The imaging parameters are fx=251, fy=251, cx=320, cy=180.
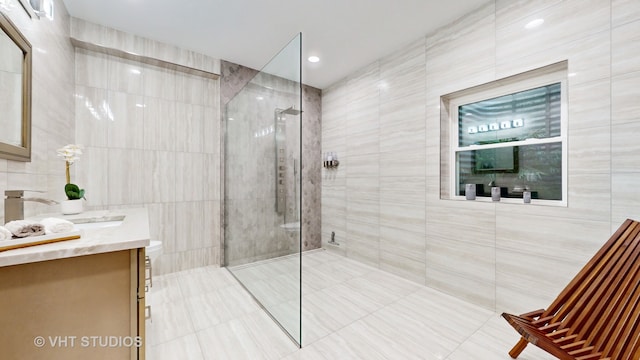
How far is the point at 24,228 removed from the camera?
0.92m

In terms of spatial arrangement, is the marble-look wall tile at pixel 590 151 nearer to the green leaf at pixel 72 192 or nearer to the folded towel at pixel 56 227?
the folded towel at pixel 56 227

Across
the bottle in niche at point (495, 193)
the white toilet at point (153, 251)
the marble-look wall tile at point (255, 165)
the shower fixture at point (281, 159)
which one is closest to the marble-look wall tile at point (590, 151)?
the bottle in niche at point (495, 193)

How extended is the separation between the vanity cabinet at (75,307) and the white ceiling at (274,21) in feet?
7.28

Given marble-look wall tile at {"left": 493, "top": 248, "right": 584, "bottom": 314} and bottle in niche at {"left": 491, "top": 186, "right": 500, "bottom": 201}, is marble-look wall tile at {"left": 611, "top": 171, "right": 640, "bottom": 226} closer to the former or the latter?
marble-look wall tile at {"left": 493, "top": 248, "right": 584, "bottom": 314}

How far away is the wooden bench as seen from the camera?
1127 millimetres

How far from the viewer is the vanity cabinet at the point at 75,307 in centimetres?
A: 78

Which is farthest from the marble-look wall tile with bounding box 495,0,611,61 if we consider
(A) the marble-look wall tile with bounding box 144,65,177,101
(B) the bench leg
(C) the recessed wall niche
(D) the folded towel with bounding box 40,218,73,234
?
(A) the marble-look wall tile with bounding box 144,65,177,101

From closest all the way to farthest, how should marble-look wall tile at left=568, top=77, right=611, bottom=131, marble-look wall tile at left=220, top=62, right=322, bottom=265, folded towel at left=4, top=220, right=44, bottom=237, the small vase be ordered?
folded towel at left=4, top=220, right=44, bottom=237 < marble-look wall tile at left=568, top=77, right=611, bottom=131 < the small vase < marble-look wall tile at left=220, top=62, right=322, bottom=265

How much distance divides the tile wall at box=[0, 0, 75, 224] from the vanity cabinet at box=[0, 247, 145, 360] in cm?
72

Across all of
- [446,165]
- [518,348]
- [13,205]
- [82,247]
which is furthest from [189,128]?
[518,348]

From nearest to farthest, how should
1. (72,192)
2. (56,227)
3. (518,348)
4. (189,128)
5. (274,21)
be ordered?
(56,227)
(518,348)
(72,192)
(274,21)
(189,128)

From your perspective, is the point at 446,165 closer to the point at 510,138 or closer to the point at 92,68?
the point at 510,138

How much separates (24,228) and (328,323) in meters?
1.81

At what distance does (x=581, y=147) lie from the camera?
1684 millimetres
